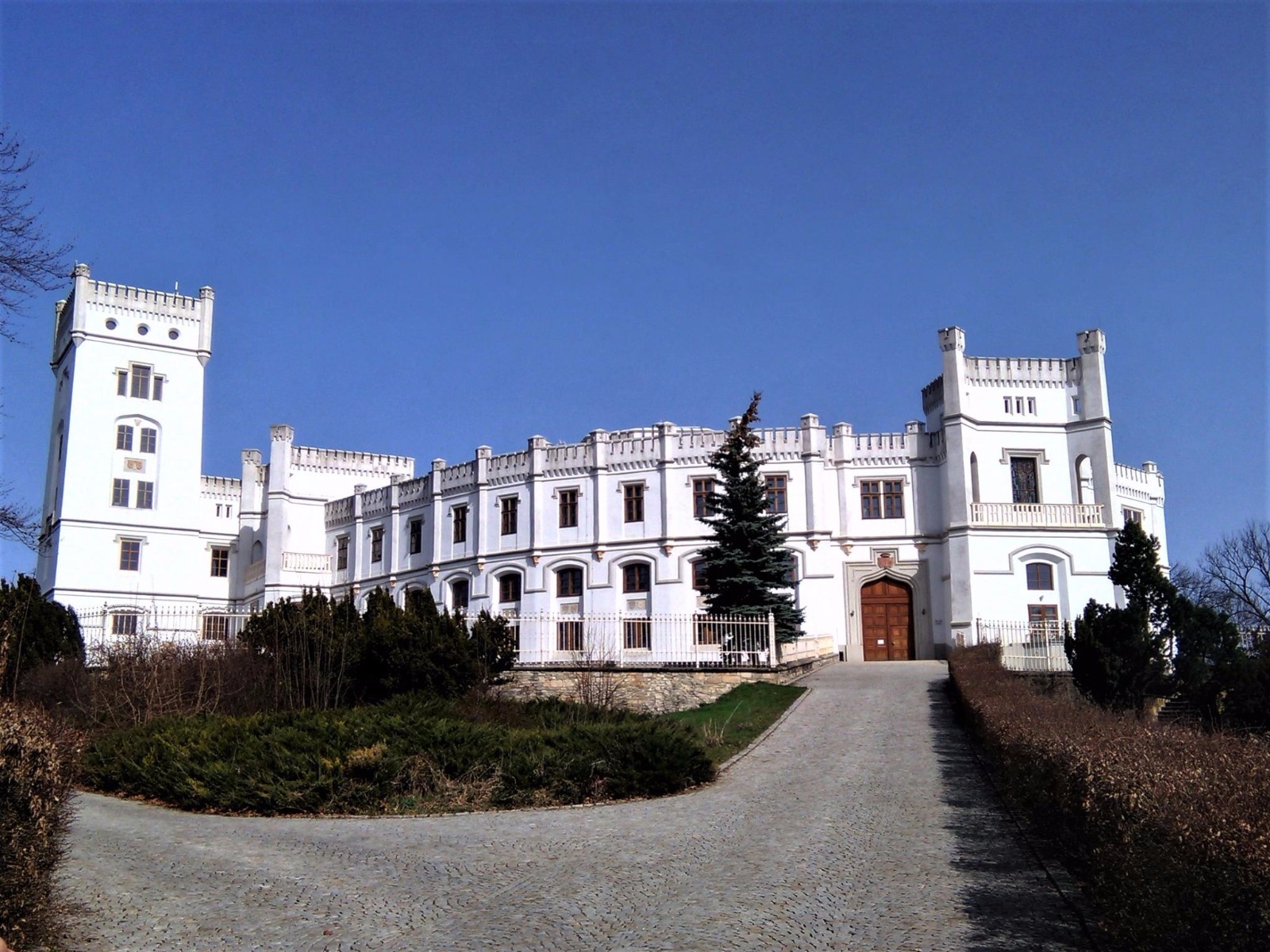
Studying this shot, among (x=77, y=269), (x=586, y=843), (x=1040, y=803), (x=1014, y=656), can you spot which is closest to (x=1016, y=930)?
(x=1040, y=803)

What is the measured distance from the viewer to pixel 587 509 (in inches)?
1609

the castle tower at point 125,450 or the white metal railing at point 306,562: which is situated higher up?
the castle tower at point 125,450

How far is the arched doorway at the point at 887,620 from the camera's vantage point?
37219mm

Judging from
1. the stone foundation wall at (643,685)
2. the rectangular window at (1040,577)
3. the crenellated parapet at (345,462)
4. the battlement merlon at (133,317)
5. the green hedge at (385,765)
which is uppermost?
the battlement merlon at (133,317)

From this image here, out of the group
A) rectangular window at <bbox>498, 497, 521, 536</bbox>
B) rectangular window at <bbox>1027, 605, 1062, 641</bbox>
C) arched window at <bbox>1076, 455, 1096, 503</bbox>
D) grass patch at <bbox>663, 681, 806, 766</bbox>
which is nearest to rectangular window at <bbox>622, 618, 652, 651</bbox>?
rectangular window at <bbox>498, 497, 521, 536</bbox>

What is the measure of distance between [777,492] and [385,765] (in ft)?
86.3

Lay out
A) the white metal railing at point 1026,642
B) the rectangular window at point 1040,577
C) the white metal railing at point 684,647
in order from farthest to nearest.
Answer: the rectangular window at point 1040,577 < the white metal railing at point 1026,642 < the white metal railing at point 684,647

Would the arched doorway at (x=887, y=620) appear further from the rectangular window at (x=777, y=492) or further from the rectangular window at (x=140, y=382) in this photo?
the rectangular window at (x=140, y=382)

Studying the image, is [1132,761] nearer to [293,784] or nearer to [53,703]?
[293,784]

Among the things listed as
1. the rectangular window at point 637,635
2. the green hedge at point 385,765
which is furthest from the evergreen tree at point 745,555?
the green hedge at point 385,765

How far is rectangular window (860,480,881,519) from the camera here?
38.2 metres

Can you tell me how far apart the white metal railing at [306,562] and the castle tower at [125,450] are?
3.64 m

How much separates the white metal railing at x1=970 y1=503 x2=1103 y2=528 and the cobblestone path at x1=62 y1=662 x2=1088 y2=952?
22.6m

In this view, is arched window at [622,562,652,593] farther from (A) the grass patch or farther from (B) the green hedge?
(B) the green hedge
